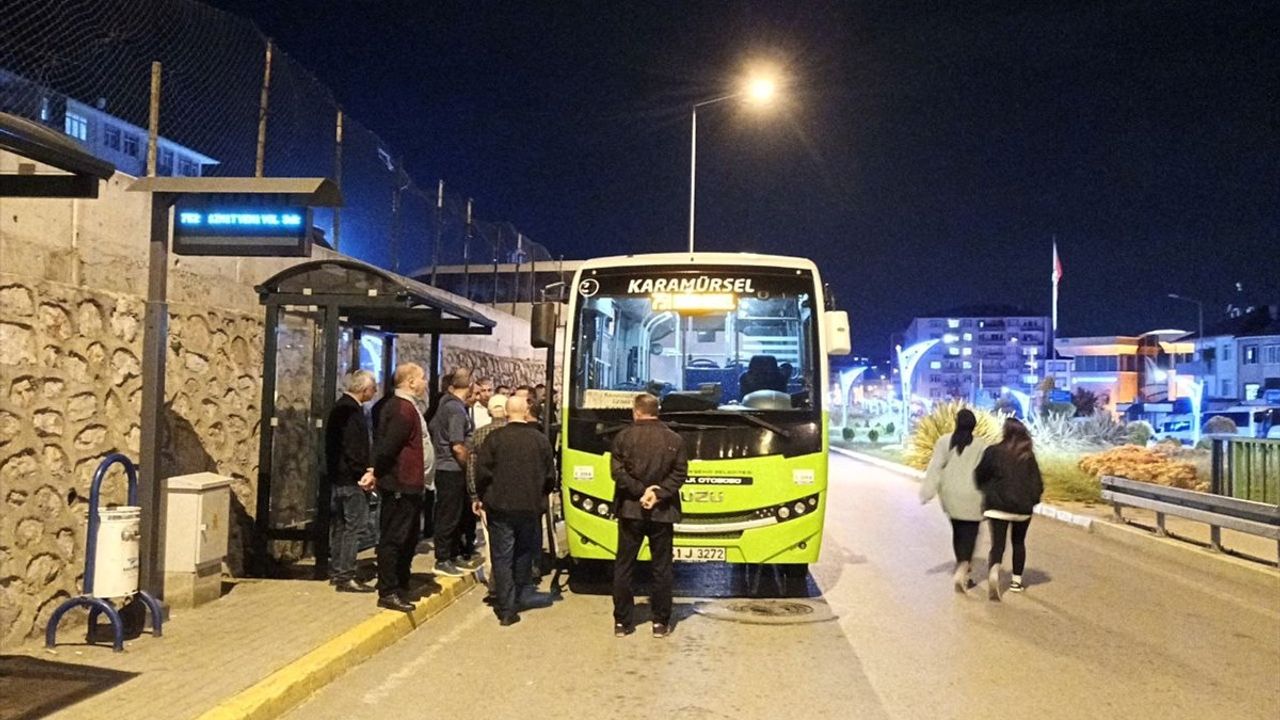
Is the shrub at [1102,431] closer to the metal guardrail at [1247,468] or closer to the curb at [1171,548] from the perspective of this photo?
the curb at [1171,548]

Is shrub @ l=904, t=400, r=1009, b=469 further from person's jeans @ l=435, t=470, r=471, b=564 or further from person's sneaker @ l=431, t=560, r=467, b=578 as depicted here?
person's jeans @ l=435, t=470, r=471, b=564

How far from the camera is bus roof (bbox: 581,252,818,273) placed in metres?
9.98

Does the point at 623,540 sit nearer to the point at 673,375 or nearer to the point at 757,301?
the point at 673,375

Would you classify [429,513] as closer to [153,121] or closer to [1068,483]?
[153,121]

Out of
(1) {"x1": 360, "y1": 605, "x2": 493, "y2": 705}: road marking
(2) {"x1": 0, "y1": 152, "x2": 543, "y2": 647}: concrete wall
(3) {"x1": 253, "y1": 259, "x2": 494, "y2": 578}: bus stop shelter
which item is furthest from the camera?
(3) {"x1": 253, "y1": 259, "x2": 494, "y2": 578}: bus stop shelter

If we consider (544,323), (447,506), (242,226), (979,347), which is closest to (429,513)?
(447,506)

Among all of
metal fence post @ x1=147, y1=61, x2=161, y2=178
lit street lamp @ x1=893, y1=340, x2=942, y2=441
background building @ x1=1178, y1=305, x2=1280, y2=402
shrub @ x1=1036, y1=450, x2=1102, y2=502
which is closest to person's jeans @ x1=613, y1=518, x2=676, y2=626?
metal fence post @ x1=147, y1=61, x2=161, y2=178

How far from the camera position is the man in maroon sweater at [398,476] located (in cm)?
816

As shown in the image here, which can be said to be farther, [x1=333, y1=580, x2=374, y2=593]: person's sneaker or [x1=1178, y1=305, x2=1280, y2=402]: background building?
[x1=1178, y1=305, x2=1280, y2=402]: background building

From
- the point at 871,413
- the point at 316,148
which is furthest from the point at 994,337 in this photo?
the point at 316,148

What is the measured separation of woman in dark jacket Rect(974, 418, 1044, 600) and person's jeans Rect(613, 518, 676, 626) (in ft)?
10.6

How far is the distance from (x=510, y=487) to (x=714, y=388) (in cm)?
233

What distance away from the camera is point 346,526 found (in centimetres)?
889

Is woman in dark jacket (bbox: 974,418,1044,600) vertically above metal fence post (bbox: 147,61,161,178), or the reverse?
metal fence post (bbox: 147,61,161,178)
